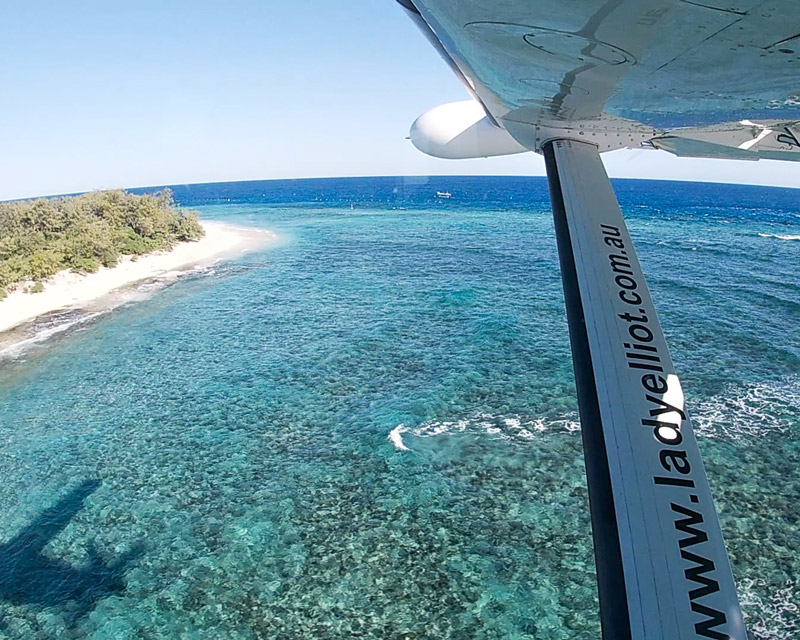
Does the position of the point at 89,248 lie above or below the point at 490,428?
above

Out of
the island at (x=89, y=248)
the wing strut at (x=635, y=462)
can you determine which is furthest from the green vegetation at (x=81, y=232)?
the wing strut at (x=635, y=462)

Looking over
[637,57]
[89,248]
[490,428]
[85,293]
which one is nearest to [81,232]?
[89,248]

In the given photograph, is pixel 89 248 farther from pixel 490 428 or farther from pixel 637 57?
pixel 637 57

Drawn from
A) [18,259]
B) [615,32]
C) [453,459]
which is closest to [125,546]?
[453,459]

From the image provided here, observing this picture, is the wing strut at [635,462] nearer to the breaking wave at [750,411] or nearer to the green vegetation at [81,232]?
the breaking wave at [750,411]

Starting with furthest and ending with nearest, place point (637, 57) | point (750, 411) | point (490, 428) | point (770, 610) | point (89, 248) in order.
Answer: point (89, 248) < point (750, 411) < point (490, 428) < point (770, 610) < point (637, 57)

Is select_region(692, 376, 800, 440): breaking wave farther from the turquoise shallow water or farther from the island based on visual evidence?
the island

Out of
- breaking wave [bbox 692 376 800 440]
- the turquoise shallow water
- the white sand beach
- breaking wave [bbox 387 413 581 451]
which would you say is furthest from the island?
breaking wave [bbox 692 376 800 440]
